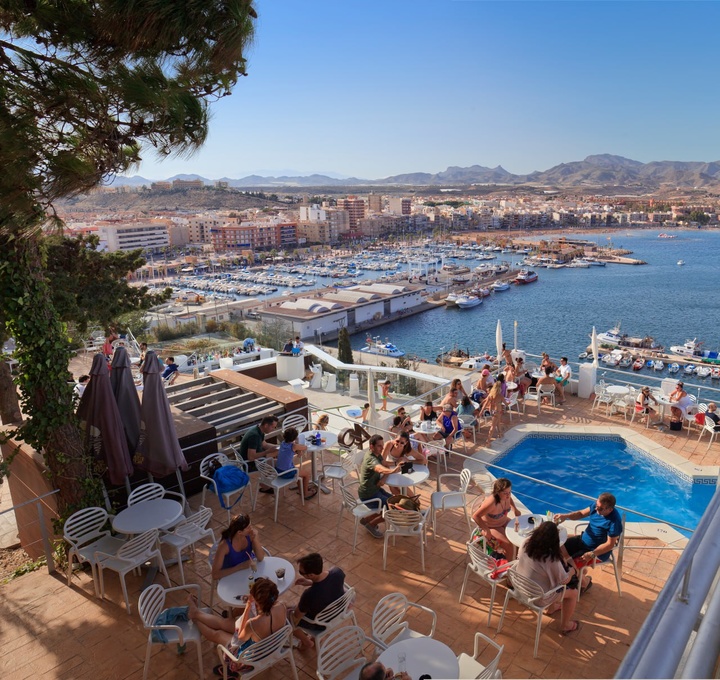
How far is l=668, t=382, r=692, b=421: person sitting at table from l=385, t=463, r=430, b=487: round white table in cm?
458

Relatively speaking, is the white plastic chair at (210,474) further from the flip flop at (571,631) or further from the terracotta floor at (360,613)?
the flip flop at (571,631)

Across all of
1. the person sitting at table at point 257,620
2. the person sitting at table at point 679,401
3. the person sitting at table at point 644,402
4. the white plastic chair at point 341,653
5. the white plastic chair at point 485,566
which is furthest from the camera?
the person sitting at table at point 644,402

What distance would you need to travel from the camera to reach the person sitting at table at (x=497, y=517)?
13.0 ft

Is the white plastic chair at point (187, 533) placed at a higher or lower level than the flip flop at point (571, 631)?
higher

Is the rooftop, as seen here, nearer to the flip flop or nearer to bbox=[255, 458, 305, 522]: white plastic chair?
the flip flop

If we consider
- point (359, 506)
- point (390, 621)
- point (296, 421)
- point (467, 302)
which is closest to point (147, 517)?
point (359, 506)

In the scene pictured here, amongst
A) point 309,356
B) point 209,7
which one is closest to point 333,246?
point 309,356

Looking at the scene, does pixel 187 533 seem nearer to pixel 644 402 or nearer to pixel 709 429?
pixel 644 402

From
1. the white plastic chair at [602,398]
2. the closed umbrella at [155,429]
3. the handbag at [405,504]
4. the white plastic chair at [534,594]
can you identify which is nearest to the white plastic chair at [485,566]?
the white plastic chair at [534,594]

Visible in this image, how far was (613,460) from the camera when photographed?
7.04 m

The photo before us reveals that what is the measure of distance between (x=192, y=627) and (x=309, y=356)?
27.6 ft

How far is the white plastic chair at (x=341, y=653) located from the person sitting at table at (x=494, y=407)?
4.51 meters

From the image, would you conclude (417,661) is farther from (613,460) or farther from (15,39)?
(613,460)

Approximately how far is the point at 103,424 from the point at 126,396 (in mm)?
389
